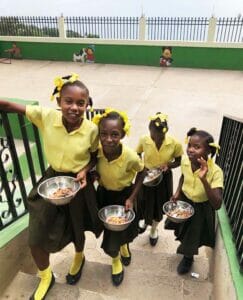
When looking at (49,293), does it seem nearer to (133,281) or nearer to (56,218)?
(56,218)

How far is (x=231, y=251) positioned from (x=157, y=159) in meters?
0.99

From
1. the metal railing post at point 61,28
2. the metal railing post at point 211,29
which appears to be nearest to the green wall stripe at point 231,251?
the metal railing post at point 211,29

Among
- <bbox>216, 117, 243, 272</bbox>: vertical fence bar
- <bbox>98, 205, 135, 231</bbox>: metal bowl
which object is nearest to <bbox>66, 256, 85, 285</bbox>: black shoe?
<bbox>98, 205, 135, 231</bbox>: metal bowl

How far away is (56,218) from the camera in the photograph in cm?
220

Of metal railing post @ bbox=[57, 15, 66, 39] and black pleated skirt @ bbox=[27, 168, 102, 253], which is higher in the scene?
metal railing post @ bbox=[57, 15, 66, 39]

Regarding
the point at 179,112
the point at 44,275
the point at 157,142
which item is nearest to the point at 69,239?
the point at 44,275

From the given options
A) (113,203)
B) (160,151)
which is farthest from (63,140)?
(160,151)

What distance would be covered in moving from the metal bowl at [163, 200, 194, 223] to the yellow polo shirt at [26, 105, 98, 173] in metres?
0.87

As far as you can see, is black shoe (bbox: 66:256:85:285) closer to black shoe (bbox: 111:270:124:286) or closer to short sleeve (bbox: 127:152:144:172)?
black shoe (bbox: 111:270:124:286)

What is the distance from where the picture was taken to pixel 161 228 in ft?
12.1

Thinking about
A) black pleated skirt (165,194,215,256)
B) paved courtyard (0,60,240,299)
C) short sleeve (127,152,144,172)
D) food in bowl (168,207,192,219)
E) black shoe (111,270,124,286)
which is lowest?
paved courtyard (0,60,240,299)

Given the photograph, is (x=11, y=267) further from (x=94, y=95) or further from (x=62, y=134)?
(x=94, y=95)

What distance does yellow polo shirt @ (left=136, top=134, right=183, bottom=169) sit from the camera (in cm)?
277

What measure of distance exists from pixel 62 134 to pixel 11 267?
119 cm
